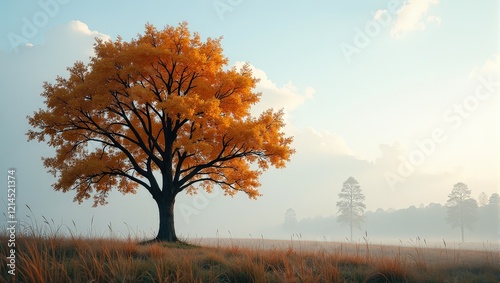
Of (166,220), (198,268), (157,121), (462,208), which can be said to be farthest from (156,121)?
(462,208)

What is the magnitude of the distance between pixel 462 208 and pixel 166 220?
61501 mm

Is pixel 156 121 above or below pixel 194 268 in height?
above

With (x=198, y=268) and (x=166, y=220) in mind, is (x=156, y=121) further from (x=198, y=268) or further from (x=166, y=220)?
(x=198, y=268)

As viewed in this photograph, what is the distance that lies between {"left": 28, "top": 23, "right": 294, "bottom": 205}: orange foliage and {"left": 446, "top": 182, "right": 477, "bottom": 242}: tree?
187ft

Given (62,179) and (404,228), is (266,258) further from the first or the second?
(404,228)

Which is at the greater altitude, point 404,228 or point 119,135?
point 119,135

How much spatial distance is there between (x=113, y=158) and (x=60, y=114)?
11.5ft

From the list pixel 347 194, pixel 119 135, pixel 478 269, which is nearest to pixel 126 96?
pixel 119 135

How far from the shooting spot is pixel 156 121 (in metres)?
21.8

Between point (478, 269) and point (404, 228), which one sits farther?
point (404, 228)

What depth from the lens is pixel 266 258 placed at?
914 cm

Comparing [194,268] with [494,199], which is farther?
[494,199]

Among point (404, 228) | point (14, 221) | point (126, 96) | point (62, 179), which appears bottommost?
point (404, 228)

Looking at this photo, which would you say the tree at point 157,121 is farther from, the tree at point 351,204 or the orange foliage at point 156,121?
the tree at point 351,204
